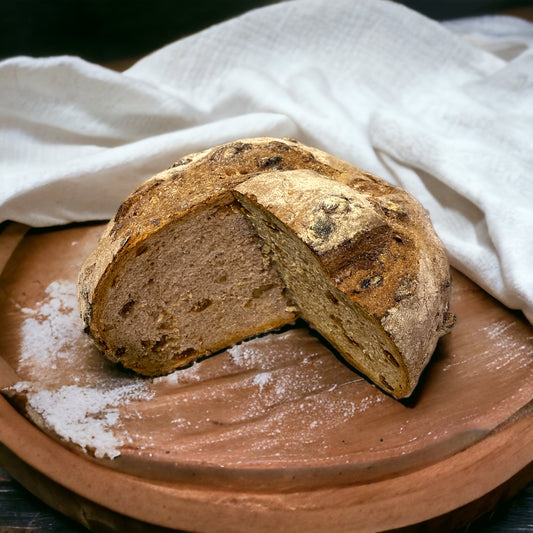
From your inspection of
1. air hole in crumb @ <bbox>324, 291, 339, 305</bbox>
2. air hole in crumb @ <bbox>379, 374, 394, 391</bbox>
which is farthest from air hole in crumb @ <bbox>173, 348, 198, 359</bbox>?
air hole in crumb @ <bbox>379, 374, 394, 391</bbox>

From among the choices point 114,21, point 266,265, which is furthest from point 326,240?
point 114,21

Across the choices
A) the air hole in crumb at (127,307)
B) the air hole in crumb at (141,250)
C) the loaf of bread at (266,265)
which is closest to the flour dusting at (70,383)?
the loaf of bread at (266,265)

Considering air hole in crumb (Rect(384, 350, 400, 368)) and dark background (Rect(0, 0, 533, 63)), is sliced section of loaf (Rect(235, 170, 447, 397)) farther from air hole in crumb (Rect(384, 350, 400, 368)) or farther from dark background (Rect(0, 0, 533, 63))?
dark background (Rect(0, 0, 533, 63))

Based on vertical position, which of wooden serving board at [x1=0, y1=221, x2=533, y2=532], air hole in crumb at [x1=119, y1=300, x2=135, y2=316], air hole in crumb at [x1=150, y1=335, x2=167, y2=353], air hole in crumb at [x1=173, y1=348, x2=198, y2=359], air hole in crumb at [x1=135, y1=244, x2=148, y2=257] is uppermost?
air hole in crumb at [x1=135, y1=244, x2=148, y2=257]

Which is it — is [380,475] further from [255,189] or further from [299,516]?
[255,189]

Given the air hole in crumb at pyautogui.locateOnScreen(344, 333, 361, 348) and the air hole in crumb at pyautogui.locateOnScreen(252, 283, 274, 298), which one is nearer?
the air hole in crumb at pyautogui.locateOnScreen(344, 333, 361, 348)

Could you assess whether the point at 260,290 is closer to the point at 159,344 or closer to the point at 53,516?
the point at 159,344

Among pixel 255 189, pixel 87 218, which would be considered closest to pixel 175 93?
pixel 87 218
